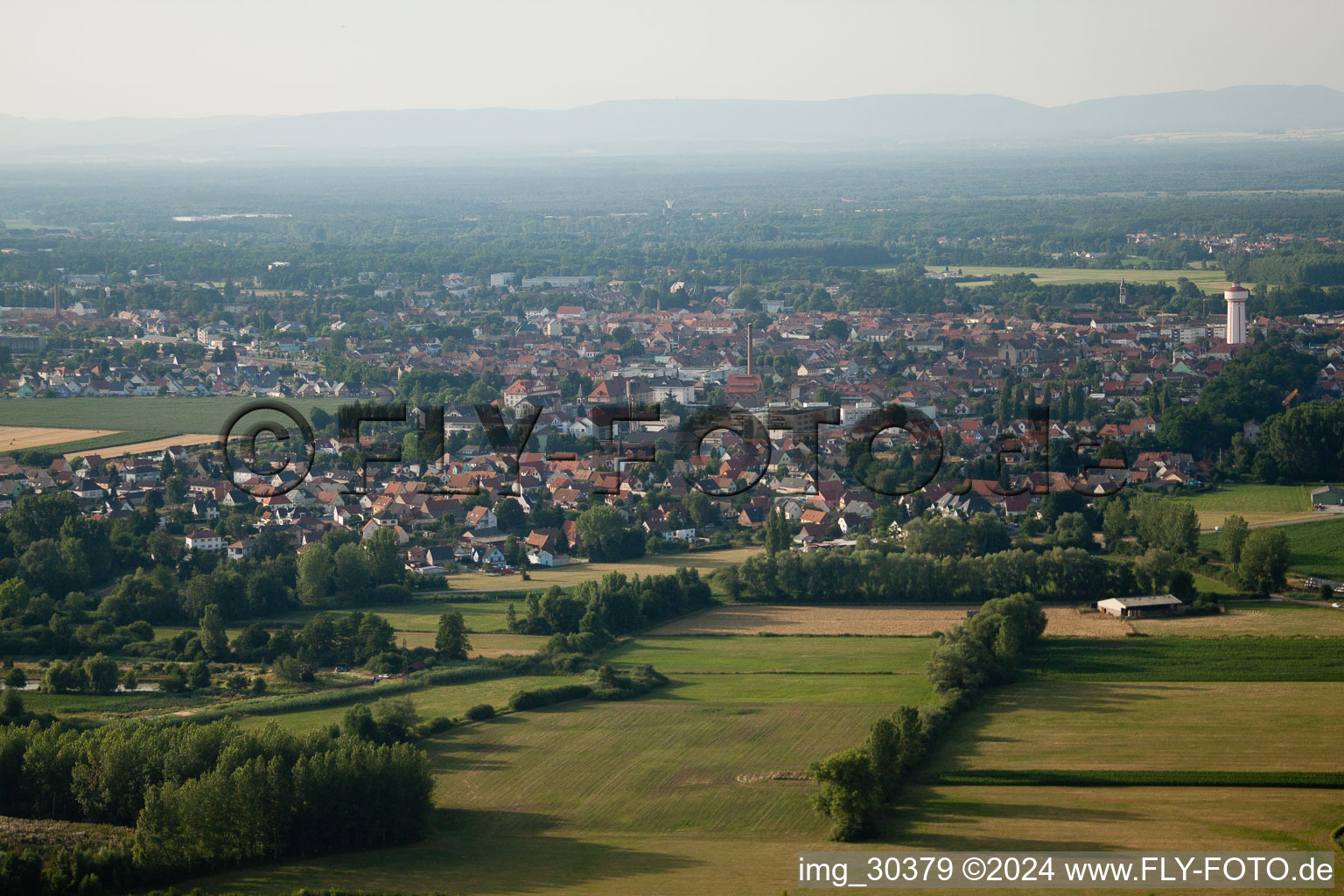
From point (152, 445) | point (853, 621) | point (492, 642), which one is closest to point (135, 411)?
point (152, 445)

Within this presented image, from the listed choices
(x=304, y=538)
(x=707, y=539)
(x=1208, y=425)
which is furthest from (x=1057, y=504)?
(x=304, y=538)

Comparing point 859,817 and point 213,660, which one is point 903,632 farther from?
point 213,660

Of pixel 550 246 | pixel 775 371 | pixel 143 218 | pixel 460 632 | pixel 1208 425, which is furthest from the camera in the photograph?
pixel 143 218

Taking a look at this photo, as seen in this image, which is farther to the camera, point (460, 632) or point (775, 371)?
point (775, 371)

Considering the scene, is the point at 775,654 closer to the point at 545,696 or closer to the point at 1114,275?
the point at 545,696

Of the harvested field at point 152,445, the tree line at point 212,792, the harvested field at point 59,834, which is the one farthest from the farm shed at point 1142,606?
the harvested field at point 152,445
